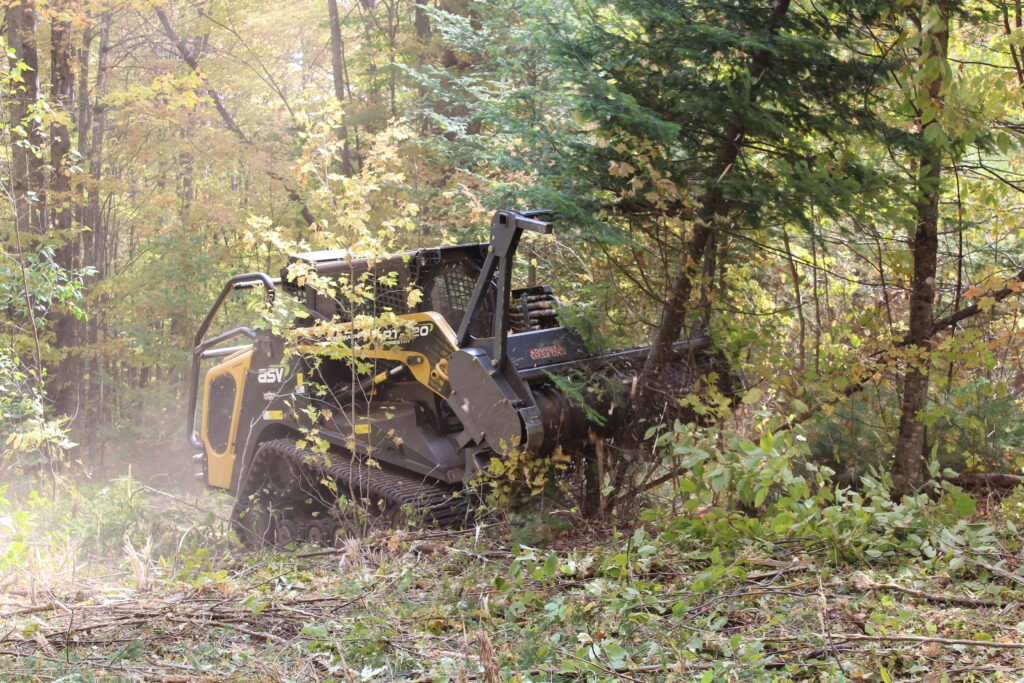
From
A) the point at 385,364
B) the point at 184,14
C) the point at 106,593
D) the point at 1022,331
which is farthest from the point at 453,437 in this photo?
the point at 184,14

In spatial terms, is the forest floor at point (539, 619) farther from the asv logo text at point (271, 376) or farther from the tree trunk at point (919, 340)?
the asv logo text at point (271, 376)

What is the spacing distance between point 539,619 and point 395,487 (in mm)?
3088

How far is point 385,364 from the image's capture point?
776 cm

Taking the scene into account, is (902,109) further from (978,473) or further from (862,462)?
(862,462)

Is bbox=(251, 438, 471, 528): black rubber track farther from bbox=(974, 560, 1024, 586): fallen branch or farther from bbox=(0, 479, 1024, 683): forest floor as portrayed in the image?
bbox=(974, 560, 1024, 586): fallen branch

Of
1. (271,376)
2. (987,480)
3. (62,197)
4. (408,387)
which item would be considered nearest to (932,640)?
(987,480)

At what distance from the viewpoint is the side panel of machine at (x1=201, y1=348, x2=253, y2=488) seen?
9312 mm

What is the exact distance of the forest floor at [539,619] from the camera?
3.39 meters

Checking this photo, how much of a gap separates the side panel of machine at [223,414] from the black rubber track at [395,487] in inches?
51.2

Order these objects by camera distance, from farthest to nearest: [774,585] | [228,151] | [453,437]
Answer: [228,151] < [453,437] < [774,585]

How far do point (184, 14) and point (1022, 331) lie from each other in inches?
618

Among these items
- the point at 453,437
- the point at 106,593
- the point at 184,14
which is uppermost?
the point at 184,14

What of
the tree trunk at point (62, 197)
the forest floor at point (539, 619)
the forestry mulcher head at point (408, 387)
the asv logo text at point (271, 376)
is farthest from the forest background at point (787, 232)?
the tree trunk at point (62, 197)

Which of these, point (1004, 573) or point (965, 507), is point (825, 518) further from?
point (1004, 573)
